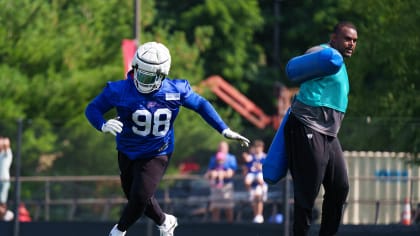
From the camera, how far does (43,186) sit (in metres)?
17.2

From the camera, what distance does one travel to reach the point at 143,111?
10117 mm

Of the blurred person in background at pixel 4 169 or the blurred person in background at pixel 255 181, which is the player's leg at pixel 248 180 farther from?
the blurred person in background at pixel 4 169

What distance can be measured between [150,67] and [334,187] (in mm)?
1735

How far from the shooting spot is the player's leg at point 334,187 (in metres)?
9.39

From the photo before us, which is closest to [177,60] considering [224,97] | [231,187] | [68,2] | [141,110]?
[68,2]

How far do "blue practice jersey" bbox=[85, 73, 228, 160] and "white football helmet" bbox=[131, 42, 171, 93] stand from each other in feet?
0.29

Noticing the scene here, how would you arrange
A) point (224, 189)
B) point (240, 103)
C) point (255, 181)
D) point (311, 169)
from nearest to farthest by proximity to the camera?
1. point (311, 169)
2. point (255, 181)
3. point (224, 189)
4. point (240, 103)

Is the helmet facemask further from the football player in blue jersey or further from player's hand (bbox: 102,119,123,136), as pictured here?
player's hand (bbox: 102,119,123,136)

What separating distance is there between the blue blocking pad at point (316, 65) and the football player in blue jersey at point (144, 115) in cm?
121

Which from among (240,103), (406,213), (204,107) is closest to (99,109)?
(204,107)

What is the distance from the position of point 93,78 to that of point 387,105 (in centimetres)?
1010

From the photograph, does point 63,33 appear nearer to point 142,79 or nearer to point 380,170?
point 380,170

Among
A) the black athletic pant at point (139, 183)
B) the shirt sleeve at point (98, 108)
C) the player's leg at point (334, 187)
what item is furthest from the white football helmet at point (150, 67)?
the player's leg at point (334, 187)

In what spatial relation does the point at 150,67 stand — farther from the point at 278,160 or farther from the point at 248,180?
the point at 248,180
